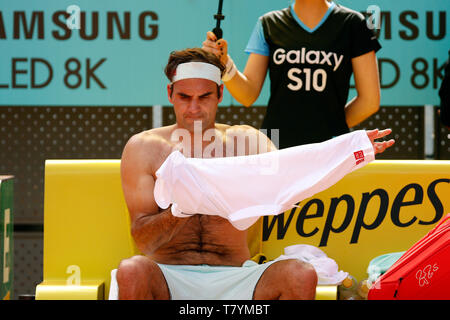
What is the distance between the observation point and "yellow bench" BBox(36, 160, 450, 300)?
126 inches

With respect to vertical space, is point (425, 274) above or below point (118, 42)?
below

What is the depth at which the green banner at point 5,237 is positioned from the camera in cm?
335

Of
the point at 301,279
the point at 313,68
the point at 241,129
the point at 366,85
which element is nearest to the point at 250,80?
the point at 313,68

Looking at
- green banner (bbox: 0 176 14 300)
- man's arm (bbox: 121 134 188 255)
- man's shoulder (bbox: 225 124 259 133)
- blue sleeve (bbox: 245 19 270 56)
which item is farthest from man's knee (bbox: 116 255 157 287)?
blue sleeve (bbox: 245 19 270 56)

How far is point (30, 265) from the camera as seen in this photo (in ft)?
16.4

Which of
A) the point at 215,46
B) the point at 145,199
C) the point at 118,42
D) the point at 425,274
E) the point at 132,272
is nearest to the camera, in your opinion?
the point at 132,272

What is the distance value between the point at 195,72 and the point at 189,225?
648mm

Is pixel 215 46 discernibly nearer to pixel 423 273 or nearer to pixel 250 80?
pixel 250 80

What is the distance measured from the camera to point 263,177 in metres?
2.62

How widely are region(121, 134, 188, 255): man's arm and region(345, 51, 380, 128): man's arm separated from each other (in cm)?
111

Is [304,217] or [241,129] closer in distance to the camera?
[241,129]

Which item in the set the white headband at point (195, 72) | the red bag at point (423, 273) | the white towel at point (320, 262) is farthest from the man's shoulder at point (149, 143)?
the red bag at point (423, 273)

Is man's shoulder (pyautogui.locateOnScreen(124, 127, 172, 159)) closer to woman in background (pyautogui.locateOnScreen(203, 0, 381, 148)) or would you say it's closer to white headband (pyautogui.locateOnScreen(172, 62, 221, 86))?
white headband (pyautogui.locateOnScreen(172, 62, 221, 86))
